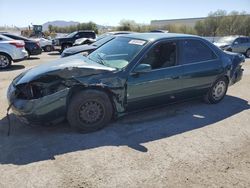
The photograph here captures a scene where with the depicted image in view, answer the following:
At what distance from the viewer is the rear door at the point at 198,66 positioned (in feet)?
18.2

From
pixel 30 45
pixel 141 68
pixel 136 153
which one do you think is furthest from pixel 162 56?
pixel 30 45

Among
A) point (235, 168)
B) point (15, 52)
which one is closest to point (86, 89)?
point (235, 168)

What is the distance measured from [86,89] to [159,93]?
55.3 inches

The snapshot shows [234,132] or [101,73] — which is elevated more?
[101,73]

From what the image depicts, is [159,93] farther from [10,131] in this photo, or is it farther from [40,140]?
[10,131]

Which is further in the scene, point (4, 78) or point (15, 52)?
point (15, 52)

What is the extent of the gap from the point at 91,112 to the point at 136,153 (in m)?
1.07

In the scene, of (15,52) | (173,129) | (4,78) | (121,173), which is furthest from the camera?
(15,52)

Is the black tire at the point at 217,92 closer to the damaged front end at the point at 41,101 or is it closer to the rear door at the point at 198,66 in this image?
the rear door at the point at 198,66

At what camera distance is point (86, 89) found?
4.50 meters

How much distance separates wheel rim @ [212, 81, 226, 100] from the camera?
6271 millimetres

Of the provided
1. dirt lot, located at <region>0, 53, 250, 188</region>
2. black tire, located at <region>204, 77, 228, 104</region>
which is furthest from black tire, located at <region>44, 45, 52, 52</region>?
black tire, located at <region>204, 77, 228, 104</region>

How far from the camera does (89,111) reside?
4562 millimetres

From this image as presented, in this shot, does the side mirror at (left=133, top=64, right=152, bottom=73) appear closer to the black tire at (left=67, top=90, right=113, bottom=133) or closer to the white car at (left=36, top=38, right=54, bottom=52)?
the black tire at (left=67, top=90, right=113, bottom=133)
